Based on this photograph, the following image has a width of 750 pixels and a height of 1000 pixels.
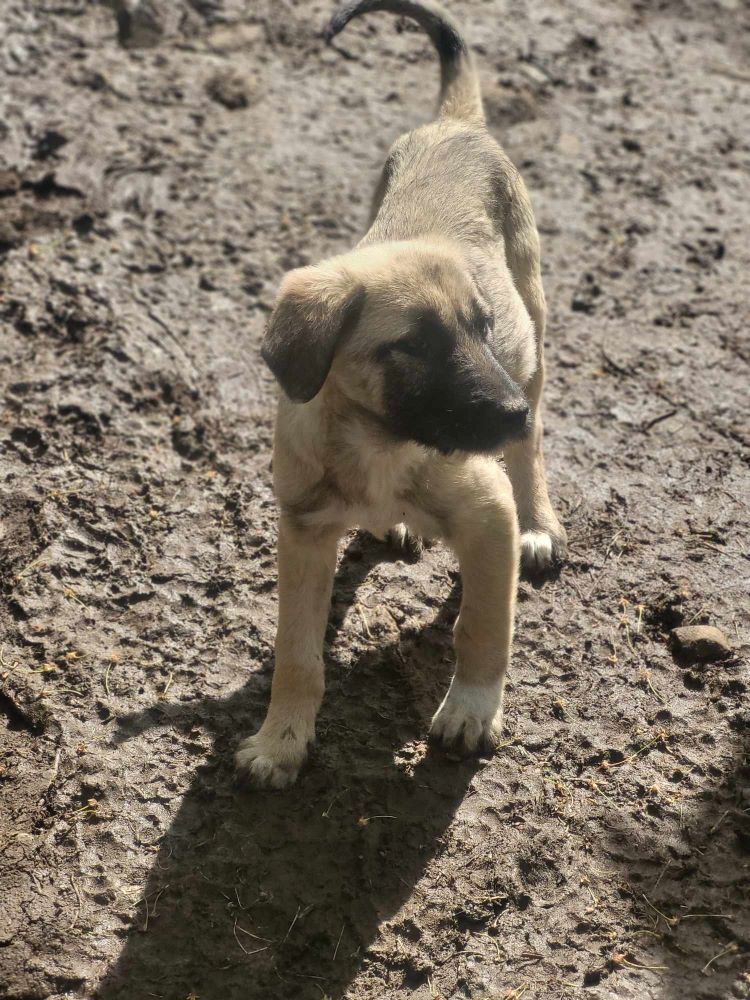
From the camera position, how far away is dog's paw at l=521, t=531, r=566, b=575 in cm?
471

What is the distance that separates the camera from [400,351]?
138 inches

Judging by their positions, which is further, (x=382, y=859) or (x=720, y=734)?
(x=720, y=734)

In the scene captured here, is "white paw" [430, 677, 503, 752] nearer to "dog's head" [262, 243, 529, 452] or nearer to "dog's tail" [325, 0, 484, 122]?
"dog's head" [262, 243, 529, 452]

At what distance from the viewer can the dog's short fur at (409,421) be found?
3.48 m

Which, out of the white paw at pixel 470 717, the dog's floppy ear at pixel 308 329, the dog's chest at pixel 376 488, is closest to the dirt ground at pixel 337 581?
the white paw at pixel 470 717

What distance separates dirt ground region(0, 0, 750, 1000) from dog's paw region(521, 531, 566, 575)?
0.09 meters

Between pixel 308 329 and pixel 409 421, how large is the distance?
0.46 meters

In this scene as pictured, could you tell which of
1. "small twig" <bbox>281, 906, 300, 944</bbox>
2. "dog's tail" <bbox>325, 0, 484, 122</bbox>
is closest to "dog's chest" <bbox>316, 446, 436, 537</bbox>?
"small twig" <bbox>281, 906, 300, 944</bbox>

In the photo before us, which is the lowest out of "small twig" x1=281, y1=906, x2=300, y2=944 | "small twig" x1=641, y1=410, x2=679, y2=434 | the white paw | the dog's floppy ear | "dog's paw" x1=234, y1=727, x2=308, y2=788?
"small twig" x1=281, y1=906, x2=300, y2=944

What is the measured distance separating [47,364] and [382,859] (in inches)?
129

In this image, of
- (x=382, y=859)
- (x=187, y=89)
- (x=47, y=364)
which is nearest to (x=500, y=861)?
(x=382, y=859)

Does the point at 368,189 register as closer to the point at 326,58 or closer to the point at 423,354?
the point at 326,58

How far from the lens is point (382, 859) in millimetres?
3723

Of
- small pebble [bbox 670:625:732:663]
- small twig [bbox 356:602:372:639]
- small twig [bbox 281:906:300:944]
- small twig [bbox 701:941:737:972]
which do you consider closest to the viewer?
small twig [bbox 701:941:737:972]
